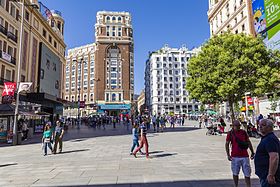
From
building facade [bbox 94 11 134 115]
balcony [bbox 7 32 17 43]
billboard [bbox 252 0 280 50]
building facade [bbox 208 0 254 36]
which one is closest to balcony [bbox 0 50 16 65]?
balcony [bbox 7 32 17 43]

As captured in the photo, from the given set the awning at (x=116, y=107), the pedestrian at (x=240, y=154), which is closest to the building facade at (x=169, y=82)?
the awning at (x=116, y=107)

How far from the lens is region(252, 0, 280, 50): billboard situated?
27.6 m

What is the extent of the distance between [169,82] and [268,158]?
84471 mm

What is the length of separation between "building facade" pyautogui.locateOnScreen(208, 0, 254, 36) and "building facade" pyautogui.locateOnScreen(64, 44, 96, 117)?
46.4m

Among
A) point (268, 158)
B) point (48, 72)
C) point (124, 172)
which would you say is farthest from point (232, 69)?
point (48, 72)

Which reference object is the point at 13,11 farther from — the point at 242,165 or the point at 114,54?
the point at 114,54

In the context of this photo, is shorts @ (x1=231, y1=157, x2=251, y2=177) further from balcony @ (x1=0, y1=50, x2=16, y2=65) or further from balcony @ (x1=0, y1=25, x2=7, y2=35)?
balcony @ (x1=0, y1=25, x2=7, y2=35)

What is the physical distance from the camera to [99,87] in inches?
2822

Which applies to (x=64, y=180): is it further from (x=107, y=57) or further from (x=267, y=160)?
(x=107, y=57)

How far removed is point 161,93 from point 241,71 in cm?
6870

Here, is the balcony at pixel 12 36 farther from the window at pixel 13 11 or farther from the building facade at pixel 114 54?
the building facade at pixel 114 54

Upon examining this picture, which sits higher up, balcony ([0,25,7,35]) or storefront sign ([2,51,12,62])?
balcony ([0,25,7,35])

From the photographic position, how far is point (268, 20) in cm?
2955

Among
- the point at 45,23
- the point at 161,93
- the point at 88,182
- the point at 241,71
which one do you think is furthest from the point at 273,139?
the point at 161,93
